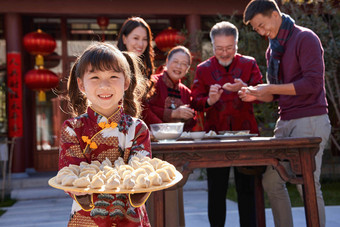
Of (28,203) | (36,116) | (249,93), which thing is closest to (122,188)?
(249,93)

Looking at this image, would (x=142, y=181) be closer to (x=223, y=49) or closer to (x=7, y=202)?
(x=223, y=49)

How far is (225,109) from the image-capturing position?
2850mm

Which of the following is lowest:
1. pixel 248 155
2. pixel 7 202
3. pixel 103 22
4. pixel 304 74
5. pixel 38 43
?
pixel 7 202

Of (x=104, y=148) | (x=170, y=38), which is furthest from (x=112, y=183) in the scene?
(x=170, y=38)

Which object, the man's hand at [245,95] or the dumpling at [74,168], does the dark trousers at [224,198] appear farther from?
the dumpling at [74,168]

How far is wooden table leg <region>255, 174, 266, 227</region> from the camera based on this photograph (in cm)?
280

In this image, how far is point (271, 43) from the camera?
8.78ft

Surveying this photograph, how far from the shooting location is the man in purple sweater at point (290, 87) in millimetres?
2449

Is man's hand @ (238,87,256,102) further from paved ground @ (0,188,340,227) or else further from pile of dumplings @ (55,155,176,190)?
paved ground @ (0,188,340,227)

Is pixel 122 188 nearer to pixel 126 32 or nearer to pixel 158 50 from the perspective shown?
pixel 126 32

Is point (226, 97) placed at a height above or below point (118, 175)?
above

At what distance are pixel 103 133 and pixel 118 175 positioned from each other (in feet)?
1.19

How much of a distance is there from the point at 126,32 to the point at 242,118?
3.21 feet

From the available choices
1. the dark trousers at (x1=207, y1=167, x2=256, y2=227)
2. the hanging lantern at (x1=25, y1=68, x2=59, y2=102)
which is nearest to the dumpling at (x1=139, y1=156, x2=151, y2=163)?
the dark trousers at (x1=207, y1=167, x2=256, y2=227)
